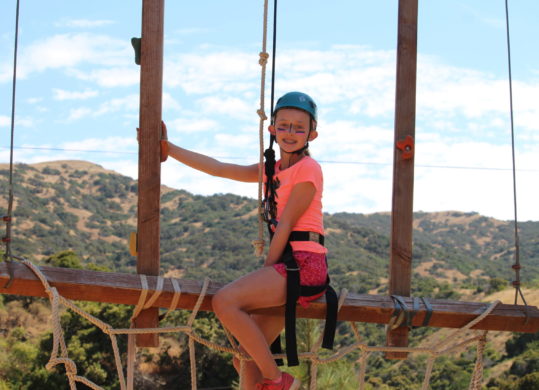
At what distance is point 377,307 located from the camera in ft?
11.7

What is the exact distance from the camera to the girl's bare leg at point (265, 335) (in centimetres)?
336

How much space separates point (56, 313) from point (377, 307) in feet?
4.67

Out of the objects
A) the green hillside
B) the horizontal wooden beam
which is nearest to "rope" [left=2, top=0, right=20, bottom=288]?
the horizontal wooden beam

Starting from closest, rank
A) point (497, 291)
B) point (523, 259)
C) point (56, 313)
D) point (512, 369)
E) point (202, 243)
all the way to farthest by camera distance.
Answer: point (56, 313) → point (512, 369) → point (497, 291) → point (523, 259) → point (202, 243)

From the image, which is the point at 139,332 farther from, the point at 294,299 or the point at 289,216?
the point at 289,216

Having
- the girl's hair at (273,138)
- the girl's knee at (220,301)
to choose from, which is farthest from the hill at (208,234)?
the girl's knee at (220,301)

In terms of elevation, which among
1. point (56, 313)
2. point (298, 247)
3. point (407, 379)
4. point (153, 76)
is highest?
point (153, 76)

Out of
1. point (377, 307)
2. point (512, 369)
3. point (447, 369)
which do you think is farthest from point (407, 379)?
point (377, 307)

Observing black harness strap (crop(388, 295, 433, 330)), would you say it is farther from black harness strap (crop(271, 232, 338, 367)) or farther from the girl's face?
the girl's face

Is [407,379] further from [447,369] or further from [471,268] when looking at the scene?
[471,268]

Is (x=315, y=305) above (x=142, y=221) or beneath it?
beneath

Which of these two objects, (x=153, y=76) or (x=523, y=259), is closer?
(x=153, y=76)

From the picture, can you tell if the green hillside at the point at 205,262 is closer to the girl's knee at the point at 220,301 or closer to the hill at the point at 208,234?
the hill at the point at 208,234

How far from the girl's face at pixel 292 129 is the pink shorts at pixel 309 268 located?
0.49 metres
